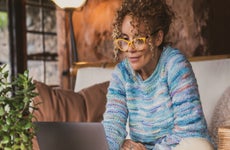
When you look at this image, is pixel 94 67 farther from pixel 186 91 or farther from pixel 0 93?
pixel 0 93

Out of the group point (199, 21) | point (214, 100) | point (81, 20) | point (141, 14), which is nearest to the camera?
point (141, 14)

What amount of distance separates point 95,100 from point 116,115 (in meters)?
0.80

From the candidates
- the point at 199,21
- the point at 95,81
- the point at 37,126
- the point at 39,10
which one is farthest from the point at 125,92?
the point at 39,10

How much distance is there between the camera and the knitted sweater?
1.48 m

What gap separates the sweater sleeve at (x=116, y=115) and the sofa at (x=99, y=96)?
0.32 metres

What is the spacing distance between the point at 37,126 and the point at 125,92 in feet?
2.40

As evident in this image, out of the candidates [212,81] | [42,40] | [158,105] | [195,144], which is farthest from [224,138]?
[42,40]

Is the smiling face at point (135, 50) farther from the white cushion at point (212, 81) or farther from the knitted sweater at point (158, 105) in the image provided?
the white cushion at point (212, 81)

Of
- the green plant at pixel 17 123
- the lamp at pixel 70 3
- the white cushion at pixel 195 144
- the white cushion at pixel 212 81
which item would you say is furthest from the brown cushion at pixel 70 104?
the green plant at pixel 17 123

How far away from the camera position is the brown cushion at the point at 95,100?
8.04 feet

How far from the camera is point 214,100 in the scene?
195cm

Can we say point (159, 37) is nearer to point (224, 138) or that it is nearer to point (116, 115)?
point (116, 115)

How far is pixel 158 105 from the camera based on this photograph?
1.62 m

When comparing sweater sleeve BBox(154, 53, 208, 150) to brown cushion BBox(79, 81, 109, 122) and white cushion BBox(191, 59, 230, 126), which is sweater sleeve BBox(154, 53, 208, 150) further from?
brown cushion BBox(79, 81, 109, 122)
